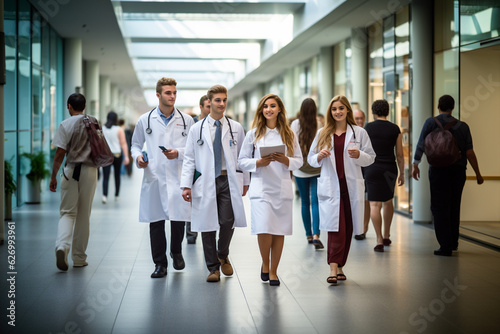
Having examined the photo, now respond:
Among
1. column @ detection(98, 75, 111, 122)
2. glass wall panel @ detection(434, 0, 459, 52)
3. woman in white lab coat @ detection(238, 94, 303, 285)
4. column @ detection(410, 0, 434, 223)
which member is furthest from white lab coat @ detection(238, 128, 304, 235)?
column @ detection(98, 75, 111, 122)

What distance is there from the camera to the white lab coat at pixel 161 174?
6.66 meters

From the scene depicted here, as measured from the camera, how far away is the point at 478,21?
9.87m

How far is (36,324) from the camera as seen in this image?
16.1 feet

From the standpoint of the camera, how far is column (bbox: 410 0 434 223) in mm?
11344

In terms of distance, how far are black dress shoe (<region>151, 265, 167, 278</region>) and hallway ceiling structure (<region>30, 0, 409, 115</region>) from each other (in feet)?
25.4

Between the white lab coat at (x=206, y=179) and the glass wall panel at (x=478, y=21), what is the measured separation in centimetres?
481

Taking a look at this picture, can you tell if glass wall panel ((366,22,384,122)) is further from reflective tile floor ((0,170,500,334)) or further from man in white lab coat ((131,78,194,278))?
man in white lab coat ((131,78,194,278))

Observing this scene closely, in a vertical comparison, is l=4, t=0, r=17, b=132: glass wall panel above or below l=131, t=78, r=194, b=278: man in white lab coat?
above

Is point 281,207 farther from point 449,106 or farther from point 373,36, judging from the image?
point 373,36

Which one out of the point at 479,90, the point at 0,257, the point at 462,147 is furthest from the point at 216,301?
the point at 479,90

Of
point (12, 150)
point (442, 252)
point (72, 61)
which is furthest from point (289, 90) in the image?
point (442, 252)

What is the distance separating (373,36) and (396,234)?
6.90 meters

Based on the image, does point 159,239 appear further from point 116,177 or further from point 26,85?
point 116,177

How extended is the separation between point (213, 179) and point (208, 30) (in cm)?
1572
